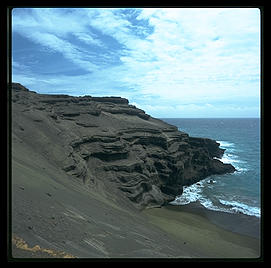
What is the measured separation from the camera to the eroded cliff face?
23.8m

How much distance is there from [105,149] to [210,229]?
13.1 metres

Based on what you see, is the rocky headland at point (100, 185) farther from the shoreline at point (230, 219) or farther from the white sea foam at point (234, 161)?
the white sea foam at point (234, 161)

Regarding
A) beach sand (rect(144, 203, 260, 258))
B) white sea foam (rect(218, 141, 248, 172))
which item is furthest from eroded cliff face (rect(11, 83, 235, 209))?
white sea foam (rect(218, 141, 248, 172))

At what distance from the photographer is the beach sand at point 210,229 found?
1789cm

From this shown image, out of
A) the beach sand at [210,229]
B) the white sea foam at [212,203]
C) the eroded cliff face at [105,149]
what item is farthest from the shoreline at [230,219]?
the eroded cliff face at [105,149]

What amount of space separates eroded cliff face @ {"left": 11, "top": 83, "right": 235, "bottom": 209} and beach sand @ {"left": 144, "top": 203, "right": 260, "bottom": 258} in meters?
2.88

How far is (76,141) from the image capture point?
89.1 feet

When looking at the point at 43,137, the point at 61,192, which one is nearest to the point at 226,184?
the point at 43,137

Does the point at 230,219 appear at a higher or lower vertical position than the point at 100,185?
lower

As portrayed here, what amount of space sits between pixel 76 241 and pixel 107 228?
3.37 metres

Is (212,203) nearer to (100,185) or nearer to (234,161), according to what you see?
(100,185)

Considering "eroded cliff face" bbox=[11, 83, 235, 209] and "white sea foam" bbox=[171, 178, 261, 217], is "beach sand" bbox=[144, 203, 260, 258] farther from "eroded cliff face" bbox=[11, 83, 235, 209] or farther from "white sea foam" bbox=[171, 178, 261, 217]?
"eroded cliff face" bbox=[11, 83, 235, 209]

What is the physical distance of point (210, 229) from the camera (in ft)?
75.9

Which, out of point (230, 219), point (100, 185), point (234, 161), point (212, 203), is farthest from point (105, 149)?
point (234, 161)
